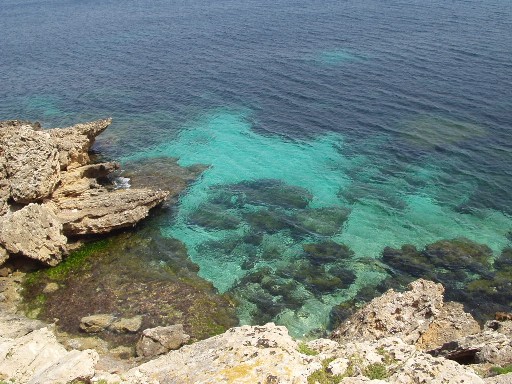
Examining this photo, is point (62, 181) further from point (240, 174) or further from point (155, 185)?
point (240, 174)

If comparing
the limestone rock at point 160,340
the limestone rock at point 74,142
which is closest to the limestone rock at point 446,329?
the limestone rock at point 160,340

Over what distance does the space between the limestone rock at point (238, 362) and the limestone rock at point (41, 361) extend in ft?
6.57

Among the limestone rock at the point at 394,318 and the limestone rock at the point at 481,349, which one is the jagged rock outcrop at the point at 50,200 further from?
the limestone rock at the point at 481,349

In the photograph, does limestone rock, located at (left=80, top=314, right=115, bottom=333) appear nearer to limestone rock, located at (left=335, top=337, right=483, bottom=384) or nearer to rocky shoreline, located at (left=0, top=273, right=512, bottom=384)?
rocky shoreline, located at (left=0, top=273, right=512, bottom=384)

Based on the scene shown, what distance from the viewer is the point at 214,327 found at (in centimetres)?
2930

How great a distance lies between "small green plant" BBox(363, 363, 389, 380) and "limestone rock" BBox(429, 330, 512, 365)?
528cm

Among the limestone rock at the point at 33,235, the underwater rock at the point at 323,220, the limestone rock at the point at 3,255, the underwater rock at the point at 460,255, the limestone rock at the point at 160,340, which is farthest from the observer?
the underwater rock at the point at 323,220

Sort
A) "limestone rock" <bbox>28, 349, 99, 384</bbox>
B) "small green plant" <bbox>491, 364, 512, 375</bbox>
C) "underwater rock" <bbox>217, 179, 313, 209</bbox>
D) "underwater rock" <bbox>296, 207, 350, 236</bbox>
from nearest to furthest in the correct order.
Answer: "small green plant" <bbox>491, 364, 512, 375</bbox>, "limestone rock" <bbox>28, 349, 99, 384</bbox>, "underwater rock" <bbox>296, 207, 350, 236</bbox>, "underwater rock" <bbox>217, 179, 313, 209</bbox>

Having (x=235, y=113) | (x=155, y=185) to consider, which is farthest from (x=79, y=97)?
(x=155, y=185)

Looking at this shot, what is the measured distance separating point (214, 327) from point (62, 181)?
19728 mm

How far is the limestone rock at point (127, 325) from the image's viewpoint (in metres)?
28.7

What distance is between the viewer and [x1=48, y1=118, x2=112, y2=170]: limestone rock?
40.2m

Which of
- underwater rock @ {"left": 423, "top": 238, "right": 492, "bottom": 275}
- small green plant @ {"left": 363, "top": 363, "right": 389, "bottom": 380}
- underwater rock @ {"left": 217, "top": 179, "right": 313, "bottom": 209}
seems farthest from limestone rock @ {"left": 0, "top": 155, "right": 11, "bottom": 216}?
underwater rock @ {"left": 423, "top": 238, "right": 492, "bottom": 275}

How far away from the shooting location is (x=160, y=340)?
88.7 ft
